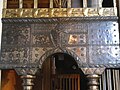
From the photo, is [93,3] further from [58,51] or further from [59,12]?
[58,51]

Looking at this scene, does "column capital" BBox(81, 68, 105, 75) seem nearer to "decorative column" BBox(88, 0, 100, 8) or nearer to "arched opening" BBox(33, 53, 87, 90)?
"decorative column" BBox(88, 0, 100, 8)

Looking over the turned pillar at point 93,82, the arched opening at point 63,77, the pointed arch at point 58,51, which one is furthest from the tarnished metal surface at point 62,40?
the arched opening at point 63,77

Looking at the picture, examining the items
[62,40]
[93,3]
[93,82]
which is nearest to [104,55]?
[93,82]

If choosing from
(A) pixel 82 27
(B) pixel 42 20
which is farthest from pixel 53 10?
(A) pixel 82 27

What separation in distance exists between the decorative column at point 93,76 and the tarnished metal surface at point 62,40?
0.06 m

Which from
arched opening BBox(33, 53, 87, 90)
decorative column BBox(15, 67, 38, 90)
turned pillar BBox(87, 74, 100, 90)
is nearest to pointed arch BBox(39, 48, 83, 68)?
decorative column BBox(15, 67, 38, 90)

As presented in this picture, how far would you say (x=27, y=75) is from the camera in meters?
3.38

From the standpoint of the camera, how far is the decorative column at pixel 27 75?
3.34m

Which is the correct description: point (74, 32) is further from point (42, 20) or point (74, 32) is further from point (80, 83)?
point (80, 83)

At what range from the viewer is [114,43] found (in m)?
3.44

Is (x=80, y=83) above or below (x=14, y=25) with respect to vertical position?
below

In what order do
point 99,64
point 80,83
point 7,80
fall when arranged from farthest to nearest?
point 80,83 < point 7,80 < point 99,64

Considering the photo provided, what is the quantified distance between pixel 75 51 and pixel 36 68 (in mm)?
504

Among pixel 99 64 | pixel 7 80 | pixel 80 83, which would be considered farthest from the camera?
pixel 80 83
